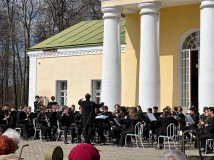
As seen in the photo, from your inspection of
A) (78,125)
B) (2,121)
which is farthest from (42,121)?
(78,125)

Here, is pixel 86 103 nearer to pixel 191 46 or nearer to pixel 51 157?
pixel 191 46

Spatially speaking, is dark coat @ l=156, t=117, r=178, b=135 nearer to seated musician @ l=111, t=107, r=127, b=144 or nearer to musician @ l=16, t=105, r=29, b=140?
seated musician @ l=111, t=107, r=127, b=144

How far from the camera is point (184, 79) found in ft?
75.1

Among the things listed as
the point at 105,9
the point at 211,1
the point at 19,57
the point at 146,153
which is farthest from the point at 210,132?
the point at 19,57

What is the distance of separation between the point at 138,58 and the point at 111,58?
102 inches

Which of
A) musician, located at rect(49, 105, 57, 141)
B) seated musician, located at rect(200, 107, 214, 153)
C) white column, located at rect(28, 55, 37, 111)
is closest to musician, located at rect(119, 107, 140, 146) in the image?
seated musician, located at rect(200, 107, 214, 153)

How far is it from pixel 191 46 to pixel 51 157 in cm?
1895

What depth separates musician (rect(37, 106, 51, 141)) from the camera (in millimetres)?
18234

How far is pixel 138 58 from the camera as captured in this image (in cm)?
2423

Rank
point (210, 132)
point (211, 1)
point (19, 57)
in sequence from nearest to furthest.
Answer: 1. point (210, 132)
2. point (211, 1)
3. point (19, 57)

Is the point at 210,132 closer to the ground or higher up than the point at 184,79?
closer to the ground

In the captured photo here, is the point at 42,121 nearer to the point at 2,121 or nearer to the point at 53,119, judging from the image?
the point at 53,119

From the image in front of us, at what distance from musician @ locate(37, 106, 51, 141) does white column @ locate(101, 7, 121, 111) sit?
13.8 ft

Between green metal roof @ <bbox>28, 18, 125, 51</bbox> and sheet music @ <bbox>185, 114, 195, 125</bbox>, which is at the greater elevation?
green metal roof @ <bbox>28, 18, 125, 51</bbox>
